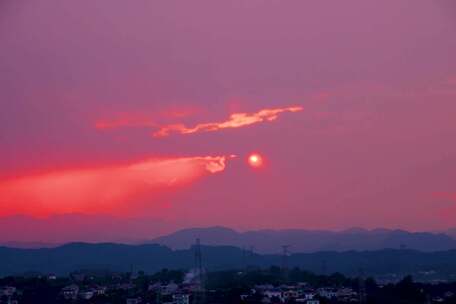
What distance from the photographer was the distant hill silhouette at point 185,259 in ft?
147

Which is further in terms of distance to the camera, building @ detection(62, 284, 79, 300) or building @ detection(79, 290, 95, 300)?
building @ detection(62, 284, 79, 300)

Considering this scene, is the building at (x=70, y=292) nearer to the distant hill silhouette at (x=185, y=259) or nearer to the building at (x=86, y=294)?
the building at (x=86, y=294)

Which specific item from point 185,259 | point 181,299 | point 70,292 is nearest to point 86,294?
point 70,292

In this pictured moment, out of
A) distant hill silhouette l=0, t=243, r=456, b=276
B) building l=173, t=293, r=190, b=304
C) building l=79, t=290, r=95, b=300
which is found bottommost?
building l=173, t=293, r=190, b=304

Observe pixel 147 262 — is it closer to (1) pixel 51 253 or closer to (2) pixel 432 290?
(1) pixel 51 253

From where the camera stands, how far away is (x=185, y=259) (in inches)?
2124

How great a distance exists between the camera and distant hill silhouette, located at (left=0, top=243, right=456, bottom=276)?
147ft

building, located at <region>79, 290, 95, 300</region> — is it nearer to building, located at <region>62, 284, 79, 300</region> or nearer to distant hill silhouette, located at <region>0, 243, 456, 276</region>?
building, located at <region>62, 284, 79, 300</region>

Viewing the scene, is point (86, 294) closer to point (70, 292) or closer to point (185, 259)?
point (70, 292)

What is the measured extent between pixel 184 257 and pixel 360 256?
11.6m

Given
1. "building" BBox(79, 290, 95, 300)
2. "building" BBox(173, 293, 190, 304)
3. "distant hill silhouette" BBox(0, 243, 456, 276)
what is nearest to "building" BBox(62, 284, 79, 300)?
"building" BBox(79, 290, 95, 300)

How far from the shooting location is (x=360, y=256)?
162ft

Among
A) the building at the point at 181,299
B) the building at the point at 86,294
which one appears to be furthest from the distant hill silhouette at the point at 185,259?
the building at the point at 181,299

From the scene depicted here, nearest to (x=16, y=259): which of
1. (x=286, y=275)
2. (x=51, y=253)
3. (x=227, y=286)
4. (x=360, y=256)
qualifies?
(x=51, y=253)
